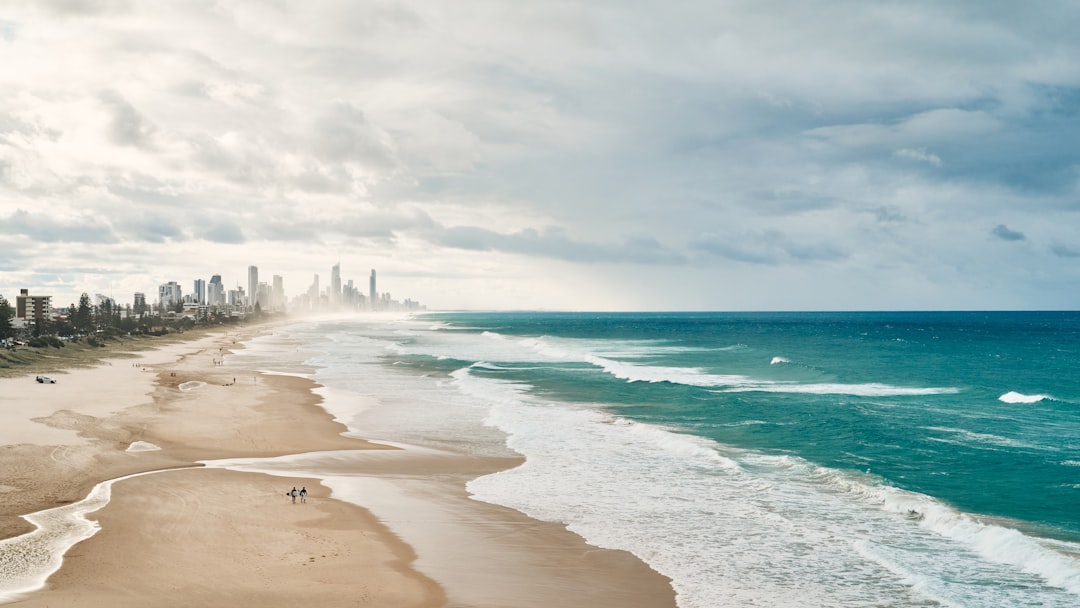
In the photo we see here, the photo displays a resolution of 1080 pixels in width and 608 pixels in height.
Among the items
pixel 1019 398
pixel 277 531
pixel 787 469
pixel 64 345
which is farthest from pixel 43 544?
pixel 64 345

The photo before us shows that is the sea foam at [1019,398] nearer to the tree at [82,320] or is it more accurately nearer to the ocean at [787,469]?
the ocean at [787,469]

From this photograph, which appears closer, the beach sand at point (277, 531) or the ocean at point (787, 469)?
the beach sand at point (277, 531)

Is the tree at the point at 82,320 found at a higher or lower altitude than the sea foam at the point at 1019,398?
Result: higher

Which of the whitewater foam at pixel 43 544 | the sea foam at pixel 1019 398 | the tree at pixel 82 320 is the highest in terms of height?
the tree at pixel 82 320

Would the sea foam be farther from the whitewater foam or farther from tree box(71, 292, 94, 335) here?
tree box(71, 292, 94, 335)

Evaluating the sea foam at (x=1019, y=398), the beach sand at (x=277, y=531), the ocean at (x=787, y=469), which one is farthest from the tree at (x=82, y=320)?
the sea foam at (x=1019, y=398)

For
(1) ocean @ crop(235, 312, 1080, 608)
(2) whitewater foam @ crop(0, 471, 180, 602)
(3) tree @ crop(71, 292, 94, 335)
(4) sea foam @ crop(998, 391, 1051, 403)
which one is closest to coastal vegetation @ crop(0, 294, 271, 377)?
(3) tree @ crop(71, 292, 94, 335)

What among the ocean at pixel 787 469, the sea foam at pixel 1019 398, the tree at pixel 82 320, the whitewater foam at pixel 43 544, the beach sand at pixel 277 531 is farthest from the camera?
the tree at pixel 82 320
